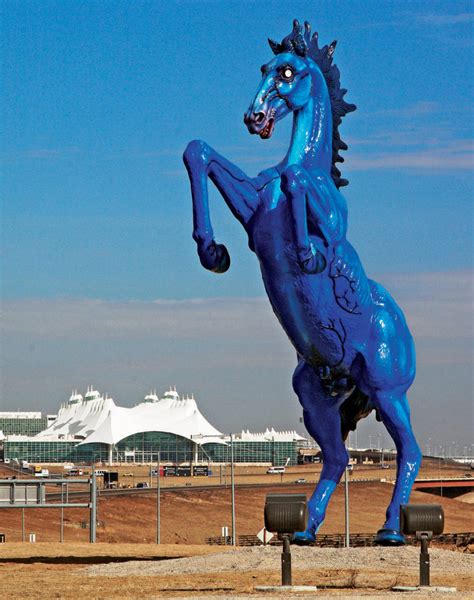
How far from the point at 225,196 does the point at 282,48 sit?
9.20 feet

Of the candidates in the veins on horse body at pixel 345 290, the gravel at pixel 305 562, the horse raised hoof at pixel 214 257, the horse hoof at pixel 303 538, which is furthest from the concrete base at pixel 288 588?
the horse raised hoof at pixel 214 257

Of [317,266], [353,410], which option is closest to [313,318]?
[317,266]

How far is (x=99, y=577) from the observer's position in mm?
17531

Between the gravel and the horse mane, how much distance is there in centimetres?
560

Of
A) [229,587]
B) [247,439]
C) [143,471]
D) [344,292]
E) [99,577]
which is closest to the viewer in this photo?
[229,587]

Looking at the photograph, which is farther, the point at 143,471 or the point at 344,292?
the point at 143,471

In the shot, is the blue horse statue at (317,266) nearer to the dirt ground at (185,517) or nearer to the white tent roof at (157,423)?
the dirt ground at (185,517)

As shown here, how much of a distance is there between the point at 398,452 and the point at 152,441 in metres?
134

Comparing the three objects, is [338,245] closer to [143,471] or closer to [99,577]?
[99,577]

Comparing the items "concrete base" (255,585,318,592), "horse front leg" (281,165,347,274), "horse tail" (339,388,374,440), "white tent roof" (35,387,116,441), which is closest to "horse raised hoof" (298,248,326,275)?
"horse front leg" (281,165,347,274)

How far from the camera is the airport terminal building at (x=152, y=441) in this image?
152m

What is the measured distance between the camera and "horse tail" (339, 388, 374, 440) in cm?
1980

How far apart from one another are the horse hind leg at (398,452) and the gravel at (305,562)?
0.36m

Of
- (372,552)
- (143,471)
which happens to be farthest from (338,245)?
(143,471)
